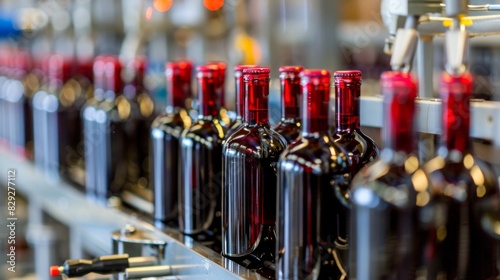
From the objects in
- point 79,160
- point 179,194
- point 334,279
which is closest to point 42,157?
point 79,160

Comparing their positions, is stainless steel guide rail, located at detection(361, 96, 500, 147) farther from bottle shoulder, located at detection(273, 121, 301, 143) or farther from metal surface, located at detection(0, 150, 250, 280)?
metal surface, located at detection(0, 150, 250, 280)

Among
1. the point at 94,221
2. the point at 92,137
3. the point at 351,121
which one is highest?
the point at 351,121

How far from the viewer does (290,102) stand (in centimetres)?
106

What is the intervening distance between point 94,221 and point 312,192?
0.83 metres

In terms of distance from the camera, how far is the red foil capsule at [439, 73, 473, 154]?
71 centimetres

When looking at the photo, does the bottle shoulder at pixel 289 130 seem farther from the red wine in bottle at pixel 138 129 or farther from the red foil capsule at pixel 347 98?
the red wine in bottle at pixel 138 129

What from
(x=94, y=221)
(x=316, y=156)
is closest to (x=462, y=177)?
(x=316, y=156)

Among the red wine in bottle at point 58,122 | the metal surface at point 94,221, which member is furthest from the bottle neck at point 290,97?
the red wine in bottle at point 58,122

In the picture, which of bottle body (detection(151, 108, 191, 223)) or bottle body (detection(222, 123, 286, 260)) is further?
bottle body (detection(151, 108, 191, 223))

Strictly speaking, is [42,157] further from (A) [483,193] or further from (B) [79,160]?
(A) [483,193]

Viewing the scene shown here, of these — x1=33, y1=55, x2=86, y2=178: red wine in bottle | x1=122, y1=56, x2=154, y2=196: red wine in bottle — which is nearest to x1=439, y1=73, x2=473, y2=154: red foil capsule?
x1=122, y1=56, x2=154, y2=196: red wine in bottle

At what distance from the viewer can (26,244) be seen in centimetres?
261

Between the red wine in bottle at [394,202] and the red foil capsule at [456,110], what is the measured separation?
3 centimetres

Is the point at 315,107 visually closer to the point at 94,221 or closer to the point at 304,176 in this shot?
the point at 304,176
